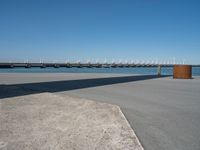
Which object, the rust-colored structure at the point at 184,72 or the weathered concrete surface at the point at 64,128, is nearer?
the weathered concrete surface at the point at 64,128

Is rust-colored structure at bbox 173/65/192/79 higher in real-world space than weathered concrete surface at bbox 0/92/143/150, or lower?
higher

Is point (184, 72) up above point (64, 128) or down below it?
above

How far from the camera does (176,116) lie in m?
5.01

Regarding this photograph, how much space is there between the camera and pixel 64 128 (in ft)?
12.8

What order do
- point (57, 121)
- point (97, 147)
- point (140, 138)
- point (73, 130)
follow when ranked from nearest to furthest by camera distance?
point (97, 147), point (140, 138), point (73, 130), point (57, 121)

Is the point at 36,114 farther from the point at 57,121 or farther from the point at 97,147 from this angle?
the point at 97,147

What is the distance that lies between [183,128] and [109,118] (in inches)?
58.4

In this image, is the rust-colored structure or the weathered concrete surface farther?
the rust-colored structure

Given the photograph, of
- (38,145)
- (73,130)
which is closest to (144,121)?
(73,130)

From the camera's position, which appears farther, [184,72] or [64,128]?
[184,72]

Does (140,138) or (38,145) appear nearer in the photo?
(38,145)

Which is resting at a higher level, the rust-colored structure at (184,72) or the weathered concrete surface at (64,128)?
the rust-colored structure at (184,72)

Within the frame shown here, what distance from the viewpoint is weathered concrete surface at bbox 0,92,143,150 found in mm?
3156

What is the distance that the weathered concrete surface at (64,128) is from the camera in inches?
124
